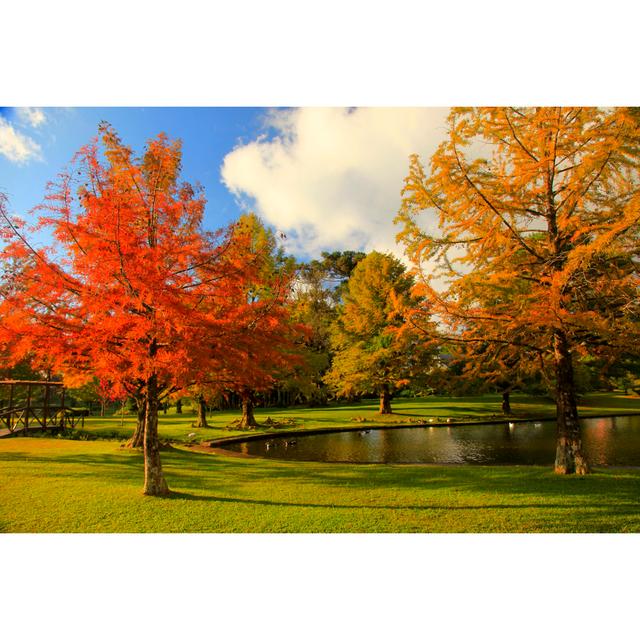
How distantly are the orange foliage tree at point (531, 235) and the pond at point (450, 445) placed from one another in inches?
136

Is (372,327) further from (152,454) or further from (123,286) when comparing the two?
(123,286)

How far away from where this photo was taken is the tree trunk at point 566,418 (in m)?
6.70

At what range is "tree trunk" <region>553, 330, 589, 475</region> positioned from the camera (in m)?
6.70

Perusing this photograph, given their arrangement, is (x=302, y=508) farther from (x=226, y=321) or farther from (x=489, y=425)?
(x=489, y=425)

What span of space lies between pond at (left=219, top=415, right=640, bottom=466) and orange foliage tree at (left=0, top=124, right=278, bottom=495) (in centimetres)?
528

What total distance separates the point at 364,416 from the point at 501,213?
11160 millimetres

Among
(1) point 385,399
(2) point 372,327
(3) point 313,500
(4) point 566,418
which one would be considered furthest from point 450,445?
(3) point 313,500

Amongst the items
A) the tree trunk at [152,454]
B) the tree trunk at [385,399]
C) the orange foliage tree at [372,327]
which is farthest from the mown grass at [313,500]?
the tree trunk at [385,399]

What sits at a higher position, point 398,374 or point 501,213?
point 501,213

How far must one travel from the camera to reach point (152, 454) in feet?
18.7

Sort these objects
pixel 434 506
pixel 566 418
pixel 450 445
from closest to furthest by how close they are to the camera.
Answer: pixel 434 506 → pixel 566 418 → pixel 450 445

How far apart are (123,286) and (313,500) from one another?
383 centimetres

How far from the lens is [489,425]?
51.0 feet

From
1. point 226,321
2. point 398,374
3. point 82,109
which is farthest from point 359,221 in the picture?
point 398,374
